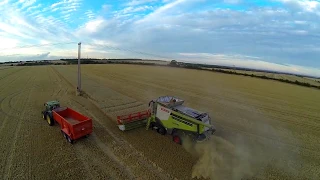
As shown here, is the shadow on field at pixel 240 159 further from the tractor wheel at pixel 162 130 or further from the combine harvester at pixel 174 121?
the tractor wheel at pixel 162 130

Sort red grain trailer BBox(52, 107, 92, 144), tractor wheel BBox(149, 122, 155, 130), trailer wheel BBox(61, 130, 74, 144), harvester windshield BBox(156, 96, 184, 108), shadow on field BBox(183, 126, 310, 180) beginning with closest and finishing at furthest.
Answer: shadow on field BBox(183, 126, 310, 180) → red grain trailer BBox(52, 107, 92, 144) → trailer wheel BBox(61, 130, 74, 144) → harvester windshield BBox(156, 96, 184, 108) → tractor wheel BBox(149, 122, 155, 130)

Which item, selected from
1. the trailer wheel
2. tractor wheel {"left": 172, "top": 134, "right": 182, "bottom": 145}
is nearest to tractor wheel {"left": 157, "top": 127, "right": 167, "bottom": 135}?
tractor wheel {"left": 172, "top": 134, "right": 182, "bottom": 145}

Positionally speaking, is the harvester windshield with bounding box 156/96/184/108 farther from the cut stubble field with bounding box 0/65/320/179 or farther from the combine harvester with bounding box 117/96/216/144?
the cut stubble field with bounding box 0/65/320/179

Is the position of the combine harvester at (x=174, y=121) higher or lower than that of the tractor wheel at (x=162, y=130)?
higher

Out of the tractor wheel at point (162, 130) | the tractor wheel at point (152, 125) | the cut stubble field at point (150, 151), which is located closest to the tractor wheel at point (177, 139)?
the cut stubble field at point (150, 151)

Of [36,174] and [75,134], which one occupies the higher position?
[75,134]

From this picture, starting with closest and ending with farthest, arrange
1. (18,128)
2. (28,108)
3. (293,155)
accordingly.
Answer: (293,155) → (18,128) → (28,108)

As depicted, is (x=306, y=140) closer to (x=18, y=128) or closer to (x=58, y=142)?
(x=58, y=142)

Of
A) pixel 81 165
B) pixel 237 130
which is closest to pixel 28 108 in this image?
pixel 81 165

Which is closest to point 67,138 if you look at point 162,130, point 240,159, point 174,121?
point 162,130
